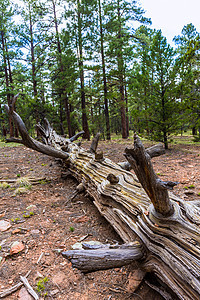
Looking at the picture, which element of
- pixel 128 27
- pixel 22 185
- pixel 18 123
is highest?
pixel 128 27

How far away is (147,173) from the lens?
65.6 inches

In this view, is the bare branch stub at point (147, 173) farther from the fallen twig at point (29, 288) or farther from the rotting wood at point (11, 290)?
the rotting wood at point (11, 290)

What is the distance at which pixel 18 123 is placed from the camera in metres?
4.21

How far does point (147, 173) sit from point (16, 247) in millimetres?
2084

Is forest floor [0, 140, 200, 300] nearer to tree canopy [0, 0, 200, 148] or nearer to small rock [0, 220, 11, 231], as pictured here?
small rock [0, 220, 11, 231]

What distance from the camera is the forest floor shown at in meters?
1.81

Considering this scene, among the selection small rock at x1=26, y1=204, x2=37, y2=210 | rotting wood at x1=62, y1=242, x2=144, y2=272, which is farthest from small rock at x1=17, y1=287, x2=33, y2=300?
small rock at x1=26, y1=204, x2=37, y2=210

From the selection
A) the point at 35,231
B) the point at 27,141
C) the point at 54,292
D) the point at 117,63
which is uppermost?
the point at 117,63

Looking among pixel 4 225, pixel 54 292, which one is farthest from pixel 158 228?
pixel 4 225

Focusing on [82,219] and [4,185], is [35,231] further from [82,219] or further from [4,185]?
[4,185]

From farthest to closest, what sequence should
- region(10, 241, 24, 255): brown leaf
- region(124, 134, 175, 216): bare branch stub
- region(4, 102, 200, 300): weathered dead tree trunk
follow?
region(10, 241, 24, 255): brown leaf < region(124, 134, 175, 216): bare branch stub < region(4, 102, 200, 300): weathered dead tree trunk

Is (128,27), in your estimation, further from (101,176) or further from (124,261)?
(124,261)

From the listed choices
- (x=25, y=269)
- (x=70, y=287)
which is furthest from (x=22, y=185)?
(x=70, y=287)

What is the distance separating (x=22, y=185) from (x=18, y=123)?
171cm
